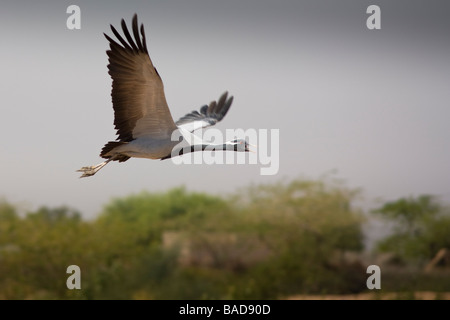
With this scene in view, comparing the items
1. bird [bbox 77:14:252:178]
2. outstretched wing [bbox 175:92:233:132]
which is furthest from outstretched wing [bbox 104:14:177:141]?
outstretched wing [bbox 175:92:233:132]

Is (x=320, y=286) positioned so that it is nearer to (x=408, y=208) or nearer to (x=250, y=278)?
(x=250, y=278)

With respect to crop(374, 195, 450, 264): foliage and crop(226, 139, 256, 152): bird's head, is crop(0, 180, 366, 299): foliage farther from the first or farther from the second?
crop(226, 139, 256, 152): bird's head

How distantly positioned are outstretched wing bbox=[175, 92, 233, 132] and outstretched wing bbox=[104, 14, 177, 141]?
7.17 feet

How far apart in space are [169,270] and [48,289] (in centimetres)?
349

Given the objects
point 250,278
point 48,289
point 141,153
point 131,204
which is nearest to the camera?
point 141,153

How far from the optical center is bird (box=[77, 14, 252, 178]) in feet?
24.2

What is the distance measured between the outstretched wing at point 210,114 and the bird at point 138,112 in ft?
6.59

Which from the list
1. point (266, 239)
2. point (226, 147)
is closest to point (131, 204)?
point (266, 239)

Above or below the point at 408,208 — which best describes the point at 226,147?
above

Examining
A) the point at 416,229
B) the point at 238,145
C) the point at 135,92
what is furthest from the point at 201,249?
the point at 135,92

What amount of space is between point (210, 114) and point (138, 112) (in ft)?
9.74

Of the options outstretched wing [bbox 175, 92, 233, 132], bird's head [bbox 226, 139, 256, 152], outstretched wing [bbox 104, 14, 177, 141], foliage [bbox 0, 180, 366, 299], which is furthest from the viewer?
foliage [bbox 0, 180, 366, 299]

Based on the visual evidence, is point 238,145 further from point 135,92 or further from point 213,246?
point 213,246

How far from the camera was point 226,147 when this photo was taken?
8.16 meters
